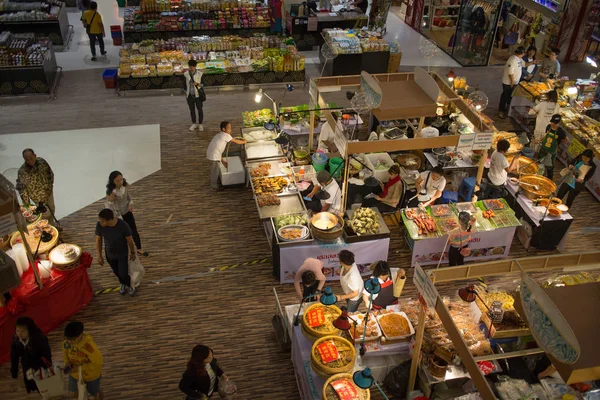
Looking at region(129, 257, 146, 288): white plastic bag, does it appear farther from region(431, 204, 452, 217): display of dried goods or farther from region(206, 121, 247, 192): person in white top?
region(431, 204, 452, 217): display of dried goods

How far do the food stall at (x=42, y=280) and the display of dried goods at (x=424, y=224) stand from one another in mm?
4972

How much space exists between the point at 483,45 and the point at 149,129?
9.84 m

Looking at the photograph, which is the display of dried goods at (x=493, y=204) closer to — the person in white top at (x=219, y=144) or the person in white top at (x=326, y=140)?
the person in white top at (x=326, y=140)

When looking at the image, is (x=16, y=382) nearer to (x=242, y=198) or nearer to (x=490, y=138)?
(x=242, y=198)

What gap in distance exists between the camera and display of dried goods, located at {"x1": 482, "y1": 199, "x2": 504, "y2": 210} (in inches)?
352

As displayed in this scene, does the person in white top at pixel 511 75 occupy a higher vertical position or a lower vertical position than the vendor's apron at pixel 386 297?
higher

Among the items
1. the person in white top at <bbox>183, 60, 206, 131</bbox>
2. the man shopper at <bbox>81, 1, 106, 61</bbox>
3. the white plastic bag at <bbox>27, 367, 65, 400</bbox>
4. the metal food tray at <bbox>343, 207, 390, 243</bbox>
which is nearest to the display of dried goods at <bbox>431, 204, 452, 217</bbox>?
the metal food tray at <bbox>343, 207, 390, 243</bbox>

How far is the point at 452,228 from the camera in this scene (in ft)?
27.9

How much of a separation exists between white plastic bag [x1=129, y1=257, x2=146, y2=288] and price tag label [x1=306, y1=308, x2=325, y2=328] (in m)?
2.84

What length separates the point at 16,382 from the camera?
6.67 metres

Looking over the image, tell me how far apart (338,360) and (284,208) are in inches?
136

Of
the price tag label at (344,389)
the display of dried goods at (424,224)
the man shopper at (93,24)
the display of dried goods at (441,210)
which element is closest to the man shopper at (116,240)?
the price tag label at (344,389)

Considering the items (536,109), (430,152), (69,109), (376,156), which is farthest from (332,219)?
(69,109)

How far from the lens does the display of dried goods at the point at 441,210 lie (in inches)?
346
